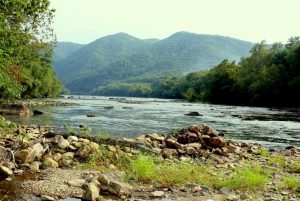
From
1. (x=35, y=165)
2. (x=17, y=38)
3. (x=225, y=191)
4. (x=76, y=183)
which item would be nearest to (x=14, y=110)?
(x=17, y=38)

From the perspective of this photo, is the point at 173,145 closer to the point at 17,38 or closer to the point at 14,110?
the point at 17,38

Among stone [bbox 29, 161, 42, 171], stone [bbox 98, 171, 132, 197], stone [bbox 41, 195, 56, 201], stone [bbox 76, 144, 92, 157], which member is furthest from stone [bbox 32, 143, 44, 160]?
stone [bbox 41, 195, 56, 201]

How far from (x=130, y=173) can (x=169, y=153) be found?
5149mm

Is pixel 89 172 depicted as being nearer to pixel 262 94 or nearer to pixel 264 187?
pixel 264 187

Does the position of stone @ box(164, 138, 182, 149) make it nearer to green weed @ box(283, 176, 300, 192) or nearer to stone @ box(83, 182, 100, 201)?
green weed @ box(283, 176, 300, 192)

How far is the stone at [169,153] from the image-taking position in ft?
66.5

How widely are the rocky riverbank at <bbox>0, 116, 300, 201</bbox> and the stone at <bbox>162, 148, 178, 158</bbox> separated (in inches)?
0.6

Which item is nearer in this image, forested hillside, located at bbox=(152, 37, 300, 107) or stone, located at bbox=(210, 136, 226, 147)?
stone, located at bbox=(210, 136, 226, 147)

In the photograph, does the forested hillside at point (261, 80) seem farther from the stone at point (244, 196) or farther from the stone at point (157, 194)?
the stone at point (157, 194)

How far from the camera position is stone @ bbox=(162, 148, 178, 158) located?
20255mm

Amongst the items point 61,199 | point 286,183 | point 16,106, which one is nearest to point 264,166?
point 286,183

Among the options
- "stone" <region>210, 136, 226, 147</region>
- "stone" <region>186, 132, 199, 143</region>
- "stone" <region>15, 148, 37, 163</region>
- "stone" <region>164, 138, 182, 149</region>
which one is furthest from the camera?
"stone" <region>186, 132, 199, 143</region>

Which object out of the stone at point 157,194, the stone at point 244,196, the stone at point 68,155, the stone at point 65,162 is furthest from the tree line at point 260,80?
the stone at point 157,194

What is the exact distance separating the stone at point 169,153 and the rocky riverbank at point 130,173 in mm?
16
